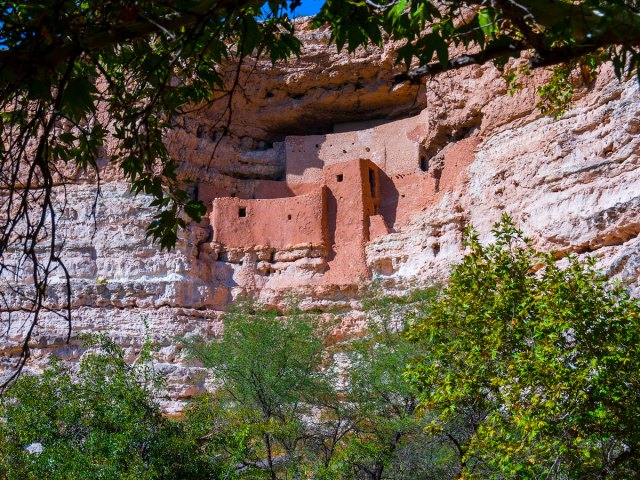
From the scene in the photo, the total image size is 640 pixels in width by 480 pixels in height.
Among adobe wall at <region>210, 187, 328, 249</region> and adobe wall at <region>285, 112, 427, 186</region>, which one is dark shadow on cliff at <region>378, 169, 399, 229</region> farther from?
adobe wall at <region>210, 187, 328, 249</region>

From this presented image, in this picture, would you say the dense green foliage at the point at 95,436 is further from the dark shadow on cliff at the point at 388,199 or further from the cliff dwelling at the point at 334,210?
the dark shadow on cliff at the point at 388,199

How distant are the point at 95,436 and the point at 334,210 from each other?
43.4 ft

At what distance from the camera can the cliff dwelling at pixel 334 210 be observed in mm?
20703

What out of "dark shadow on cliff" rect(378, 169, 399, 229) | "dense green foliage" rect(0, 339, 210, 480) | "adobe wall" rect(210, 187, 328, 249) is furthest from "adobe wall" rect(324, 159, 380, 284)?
"dense green foliage" rect(0, 339, 210, 480)

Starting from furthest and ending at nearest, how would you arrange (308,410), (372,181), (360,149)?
(360,149), (372,181), (308,410)

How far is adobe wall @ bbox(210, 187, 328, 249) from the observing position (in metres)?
21.2

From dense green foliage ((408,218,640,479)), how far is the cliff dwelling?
12905 millimetres

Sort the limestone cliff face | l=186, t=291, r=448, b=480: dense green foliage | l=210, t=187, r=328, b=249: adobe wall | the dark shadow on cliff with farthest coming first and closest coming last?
the dark shadow on cliff, l=210, t=187, r=328, b=249: adobe wall, the limestone cliff face, l=186, t=291, r=448, b=480: dense green foliage

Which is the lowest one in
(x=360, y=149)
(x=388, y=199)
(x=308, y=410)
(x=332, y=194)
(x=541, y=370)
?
(x=308, y=410)

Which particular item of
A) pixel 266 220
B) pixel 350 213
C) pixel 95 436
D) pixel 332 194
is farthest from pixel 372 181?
pixel 95 436

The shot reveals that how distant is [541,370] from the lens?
609 cm

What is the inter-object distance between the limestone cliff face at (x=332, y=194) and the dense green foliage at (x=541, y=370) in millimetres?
8976

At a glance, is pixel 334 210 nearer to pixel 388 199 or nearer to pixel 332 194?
pixel 332 194

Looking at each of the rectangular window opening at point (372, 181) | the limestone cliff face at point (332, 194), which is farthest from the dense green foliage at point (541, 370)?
the rectangular window opening at point (372, 181)
